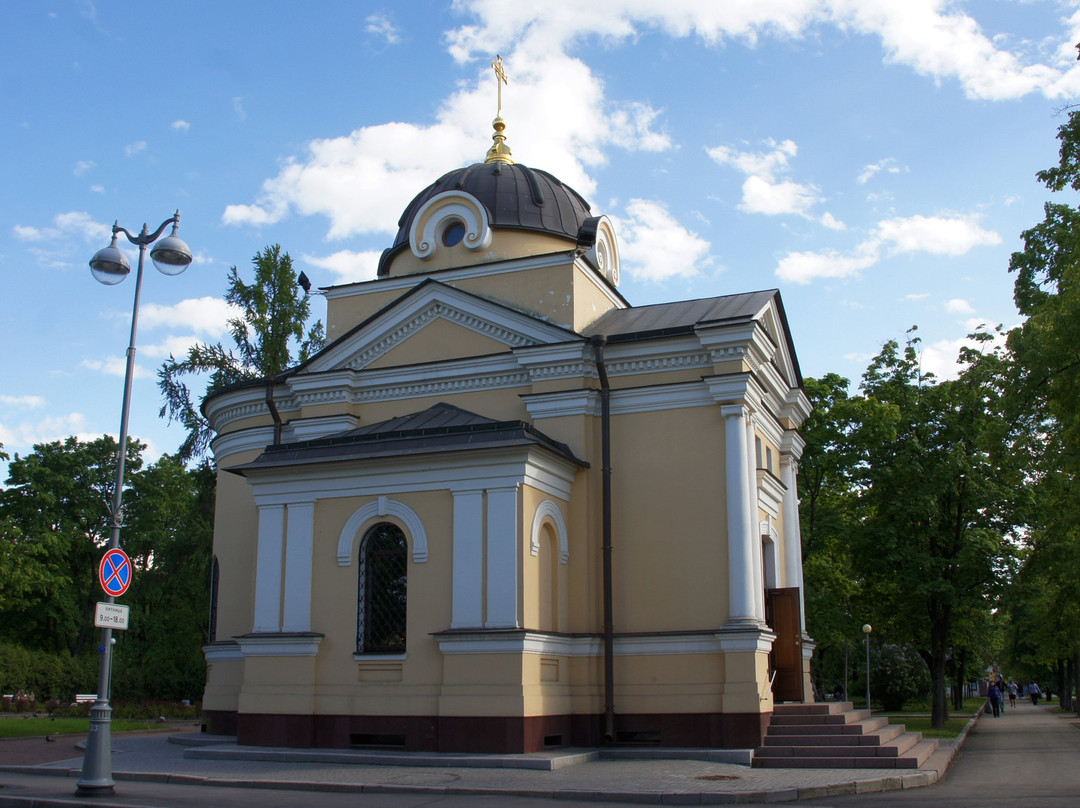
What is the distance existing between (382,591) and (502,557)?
84.6 inches

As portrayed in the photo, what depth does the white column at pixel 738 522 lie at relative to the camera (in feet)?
48.9

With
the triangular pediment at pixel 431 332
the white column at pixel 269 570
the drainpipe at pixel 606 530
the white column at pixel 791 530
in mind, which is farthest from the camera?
the white column at pixel 791 530

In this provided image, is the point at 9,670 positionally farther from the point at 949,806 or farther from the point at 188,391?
Result: the point at 949,806

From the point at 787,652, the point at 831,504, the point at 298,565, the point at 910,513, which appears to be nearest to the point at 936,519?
the point at 910,513

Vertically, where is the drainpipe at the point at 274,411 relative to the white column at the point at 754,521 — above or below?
above

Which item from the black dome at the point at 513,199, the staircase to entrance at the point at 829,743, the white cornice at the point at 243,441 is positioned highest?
the black dome at the point at 513,199

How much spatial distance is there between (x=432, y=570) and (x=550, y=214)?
8.51 m

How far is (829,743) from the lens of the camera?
47.1 ft

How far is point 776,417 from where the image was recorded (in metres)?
19.3

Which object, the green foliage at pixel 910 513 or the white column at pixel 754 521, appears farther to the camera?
the green foliage at pixel 910 513

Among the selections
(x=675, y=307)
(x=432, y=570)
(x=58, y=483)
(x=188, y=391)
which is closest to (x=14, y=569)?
(x=188, y=391)

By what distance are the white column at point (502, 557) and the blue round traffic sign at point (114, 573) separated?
500cm

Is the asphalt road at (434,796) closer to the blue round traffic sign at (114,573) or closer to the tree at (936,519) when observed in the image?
the blue round traffic sign at (114,573)

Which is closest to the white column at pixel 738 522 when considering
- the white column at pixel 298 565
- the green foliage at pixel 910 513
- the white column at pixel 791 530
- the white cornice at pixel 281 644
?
the white column at pixel 791 530
